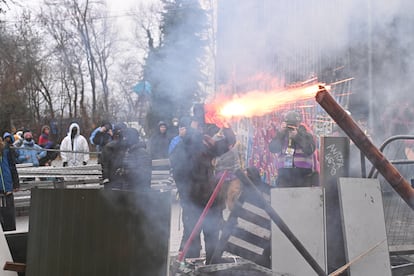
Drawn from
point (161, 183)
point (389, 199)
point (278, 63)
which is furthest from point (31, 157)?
point (389, 199)

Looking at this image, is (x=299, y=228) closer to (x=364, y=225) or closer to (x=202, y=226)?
(x=364, y=225)

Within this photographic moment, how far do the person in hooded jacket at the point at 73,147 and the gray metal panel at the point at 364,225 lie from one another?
6.94m

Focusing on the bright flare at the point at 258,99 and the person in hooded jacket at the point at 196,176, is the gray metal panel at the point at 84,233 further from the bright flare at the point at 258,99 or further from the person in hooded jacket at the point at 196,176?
the bright flare at the point at 258,99

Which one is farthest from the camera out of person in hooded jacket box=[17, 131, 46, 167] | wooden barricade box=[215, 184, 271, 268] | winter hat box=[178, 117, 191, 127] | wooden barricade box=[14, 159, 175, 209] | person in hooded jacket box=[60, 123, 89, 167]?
person in hooded jacket box=[17, 131, 46, 167]

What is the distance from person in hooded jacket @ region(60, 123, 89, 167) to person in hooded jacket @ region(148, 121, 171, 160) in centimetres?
306

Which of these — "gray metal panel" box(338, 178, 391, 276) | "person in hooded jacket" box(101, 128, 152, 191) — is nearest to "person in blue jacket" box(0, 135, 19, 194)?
"person in hooded jacket" box(101, 128, 152, 191)

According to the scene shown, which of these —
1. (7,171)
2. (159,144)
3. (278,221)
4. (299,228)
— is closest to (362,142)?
(278,221)

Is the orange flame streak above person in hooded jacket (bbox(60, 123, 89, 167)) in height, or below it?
above

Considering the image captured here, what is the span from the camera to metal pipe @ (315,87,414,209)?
8.13 ft

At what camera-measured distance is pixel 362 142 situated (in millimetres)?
2578

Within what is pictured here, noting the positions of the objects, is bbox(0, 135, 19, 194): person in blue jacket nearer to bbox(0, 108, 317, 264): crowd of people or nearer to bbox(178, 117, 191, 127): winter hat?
bbox(0, 108, 317, 264): crowd of people

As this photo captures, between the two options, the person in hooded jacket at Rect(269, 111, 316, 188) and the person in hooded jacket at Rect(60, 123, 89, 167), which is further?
the person in hooded jacket at Rect(60, 123, 89, 167)

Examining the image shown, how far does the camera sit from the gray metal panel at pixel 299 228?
3385mm

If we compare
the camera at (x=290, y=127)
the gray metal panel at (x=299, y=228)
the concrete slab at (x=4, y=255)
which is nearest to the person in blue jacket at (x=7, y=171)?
the concrete slab at (x=4, y=255)
